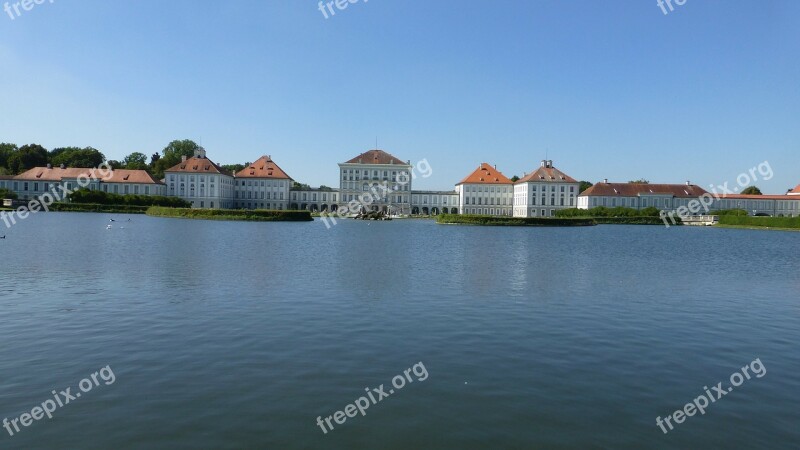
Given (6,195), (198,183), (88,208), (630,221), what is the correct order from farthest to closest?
(198,183) < (630,221) < (6,195) < (88,208)

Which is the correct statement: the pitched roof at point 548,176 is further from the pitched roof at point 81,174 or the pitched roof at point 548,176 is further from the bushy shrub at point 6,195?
the bushy shrub at point 6,195

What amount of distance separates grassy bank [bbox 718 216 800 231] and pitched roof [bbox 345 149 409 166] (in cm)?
5284

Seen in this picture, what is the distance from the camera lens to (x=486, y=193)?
11000 centimetres

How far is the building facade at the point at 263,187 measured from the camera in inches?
4102

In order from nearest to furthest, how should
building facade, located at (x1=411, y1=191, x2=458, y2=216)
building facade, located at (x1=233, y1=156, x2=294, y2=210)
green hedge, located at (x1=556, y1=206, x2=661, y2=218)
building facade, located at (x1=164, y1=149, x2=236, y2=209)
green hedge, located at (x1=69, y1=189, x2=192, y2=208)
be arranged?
green hedge, located at (x1=69, y1=189, x2=192, y2=208)
green hedge, located at (x1=556, y1=206, x2=661, y2=218)
building facade, located at (x1=164, y1=149, x2=236, y2=209)
building facade, located at (x1=233, y1=156, x2=294, y2=210)
building facade, located at (x1=411, y1=191, x2=458, y2=216)

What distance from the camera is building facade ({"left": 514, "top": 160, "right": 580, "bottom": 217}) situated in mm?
103438

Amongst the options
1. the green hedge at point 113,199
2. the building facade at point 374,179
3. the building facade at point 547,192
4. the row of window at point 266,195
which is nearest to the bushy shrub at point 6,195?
the green hedge at point 113,199

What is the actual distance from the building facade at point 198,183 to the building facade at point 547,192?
54.6 metres

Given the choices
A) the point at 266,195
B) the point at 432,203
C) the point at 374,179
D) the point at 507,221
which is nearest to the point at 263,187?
the point at 266,195

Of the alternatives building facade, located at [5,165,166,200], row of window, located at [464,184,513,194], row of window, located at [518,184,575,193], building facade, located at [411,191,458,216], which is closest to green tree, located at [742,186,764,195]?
row of window, located at [518,184,575,193]

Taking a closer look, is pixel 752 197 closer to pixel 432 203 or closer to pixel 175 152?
pixel 432 203

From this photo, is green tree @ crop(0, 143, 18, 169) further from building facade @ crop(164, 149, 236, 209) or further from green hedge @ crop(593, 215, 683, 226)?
green hedge @ crop(593, 215, 683, 226)

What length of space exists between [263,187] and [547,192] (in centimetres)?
5240

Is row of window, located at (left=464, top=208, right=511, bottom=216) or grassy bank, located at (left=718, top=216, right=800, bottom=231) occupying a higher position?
Answer: row of window, located at (left=464, top=208, right=511, bottom=216)
